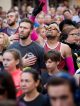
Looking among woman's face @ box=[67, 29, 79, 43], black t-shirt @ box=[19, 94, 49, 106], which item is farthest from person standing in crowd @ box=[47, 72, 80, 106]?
woman's face @ box=[67, 29, 79, 43]

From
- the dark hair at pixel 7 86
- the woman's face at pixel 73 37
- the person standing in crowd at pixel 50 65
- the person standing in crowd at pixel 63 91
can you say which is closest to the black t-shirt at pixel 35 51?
the person standing in crowd at pixel 50 65

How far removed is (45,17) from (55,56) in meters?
8.21

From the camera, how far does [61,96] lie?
436 cm

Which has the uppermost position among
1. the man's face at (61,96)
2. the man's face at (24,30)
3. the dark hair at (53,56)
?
the man's face at (61,96)

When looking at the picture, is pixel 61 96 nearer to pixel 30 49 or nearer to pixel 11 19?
pixel 30 49

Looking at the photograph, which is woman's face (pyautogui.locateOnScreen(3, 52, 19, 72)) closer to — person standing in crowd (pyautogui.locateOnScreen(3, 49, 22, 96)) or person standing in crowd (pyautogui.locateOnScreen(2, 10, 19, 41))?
person standing in crowd (pyautogui.locateOnScreen(3, 49, 22, 96))

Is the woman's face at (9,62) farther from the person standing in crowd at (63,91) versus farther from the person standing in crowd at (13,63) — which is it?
the person standing in crowd at (63,91)

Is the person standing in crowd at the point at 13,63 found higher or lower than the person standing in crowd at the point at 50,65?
higher

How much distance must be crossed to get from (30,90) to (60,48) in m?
2.62

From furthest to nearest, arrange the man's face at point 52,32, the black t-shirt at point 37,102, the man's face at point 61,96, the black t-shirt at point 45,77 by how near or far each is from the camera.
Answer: the man's face at point 52,32
the black t-shirt at point 45,77
the black t-shirt at point 37,102
the man's face at point 61,96

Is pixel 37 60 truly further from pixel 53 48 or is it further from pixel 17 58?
pixel 17 58

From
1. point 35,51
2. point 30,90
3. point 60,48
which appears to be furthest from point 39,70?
point 30,90

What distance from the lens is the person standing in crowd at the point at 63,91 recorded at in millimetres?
4363

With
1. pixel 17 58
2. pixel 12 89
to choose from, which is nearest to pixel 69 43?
pixel 17 58
